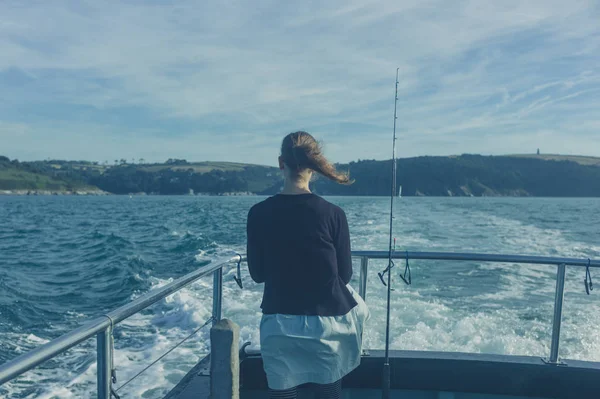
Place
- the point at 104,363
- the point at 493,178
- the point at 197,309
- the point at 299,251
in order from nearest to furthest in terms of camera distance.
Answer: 1. the point at 104,363
2. the point at 299,251
3. the point at 197,309
4. the point at 493,178

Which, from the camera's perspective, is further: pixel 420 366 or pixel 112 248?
pixel 112 248

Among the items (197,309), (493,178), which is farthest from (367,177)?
(197,309)

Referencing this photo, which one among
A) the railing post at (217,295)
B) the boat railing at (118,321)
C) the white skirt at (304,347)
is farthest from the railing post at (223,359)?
the railing post at (217,295)

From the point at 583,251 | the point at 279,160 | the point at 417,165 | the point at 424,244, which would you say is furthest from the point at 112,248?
the point at 417,165

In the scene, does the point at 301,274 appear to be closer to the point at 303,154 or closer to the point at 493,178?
the point at 303,154

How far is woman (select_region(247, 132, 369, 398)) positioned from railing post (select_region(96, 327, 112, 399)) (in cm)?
60

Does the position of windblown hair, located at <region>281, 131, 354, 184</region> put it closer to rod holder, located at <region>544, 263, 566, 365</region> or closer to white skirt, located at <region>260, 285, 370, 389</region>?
white skirt, located at <region>260, 285, 370, 389</region>

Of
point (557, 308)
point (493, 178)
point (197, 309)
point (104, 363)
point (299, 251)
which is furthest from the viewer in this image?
point (493, 178)

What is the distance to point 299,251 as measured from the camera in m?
2.04

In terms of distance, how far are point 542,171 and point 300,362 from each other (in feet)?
421

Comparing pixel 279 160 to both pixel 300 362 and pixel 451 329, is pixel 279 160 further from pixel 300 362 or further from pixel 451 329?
pixel 451 329

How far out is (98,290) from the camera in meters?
11.7

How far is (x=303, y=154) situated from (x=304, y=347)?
783 millimetres

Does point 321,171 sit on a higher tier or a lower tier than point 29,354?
higher
